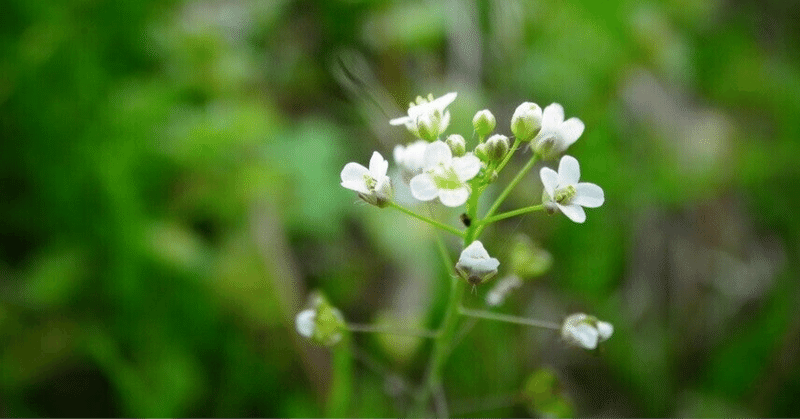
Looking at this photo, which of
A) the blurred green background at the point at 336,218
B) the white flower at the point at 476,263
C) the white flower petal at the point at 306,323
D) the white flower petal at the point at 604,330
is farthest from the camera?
the blurred green background at the point at 336,218

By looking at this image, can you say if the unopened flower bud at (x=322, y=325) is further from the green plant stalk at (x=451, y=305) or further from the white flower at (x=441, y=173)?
the white flower at (x=441, y=173)

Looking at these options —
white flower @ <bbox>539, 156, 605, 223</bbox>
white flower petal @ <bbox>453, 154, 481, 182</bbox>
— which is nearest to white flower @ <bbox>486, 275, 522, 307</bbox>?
white flower @ <bbox>539, 156, 605, 223</bbox>

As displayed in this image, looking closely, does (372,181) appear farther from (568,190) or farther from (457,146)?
(568,190)

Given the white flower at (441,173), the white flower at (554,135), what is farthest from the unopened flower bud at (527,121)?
the white flower at (441,173)

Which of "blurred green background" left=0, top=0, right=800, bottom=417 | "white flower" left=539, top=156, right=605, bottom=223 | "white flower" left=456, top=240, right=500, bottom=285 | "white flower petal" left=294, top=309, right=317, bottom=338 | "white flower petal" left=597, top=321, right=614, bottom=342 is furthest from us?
"blurred green background" left=0, top=0, right=800, bottom=417

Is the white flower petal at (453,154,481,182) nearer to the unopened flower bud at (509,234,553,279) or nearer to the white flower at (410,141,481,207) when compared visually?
the white flower at (410,141,481,207)

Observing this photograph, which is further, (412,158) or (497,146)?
(412,158)

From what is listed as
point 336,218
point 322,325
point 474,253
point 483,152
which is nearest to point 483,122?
point 483,152
